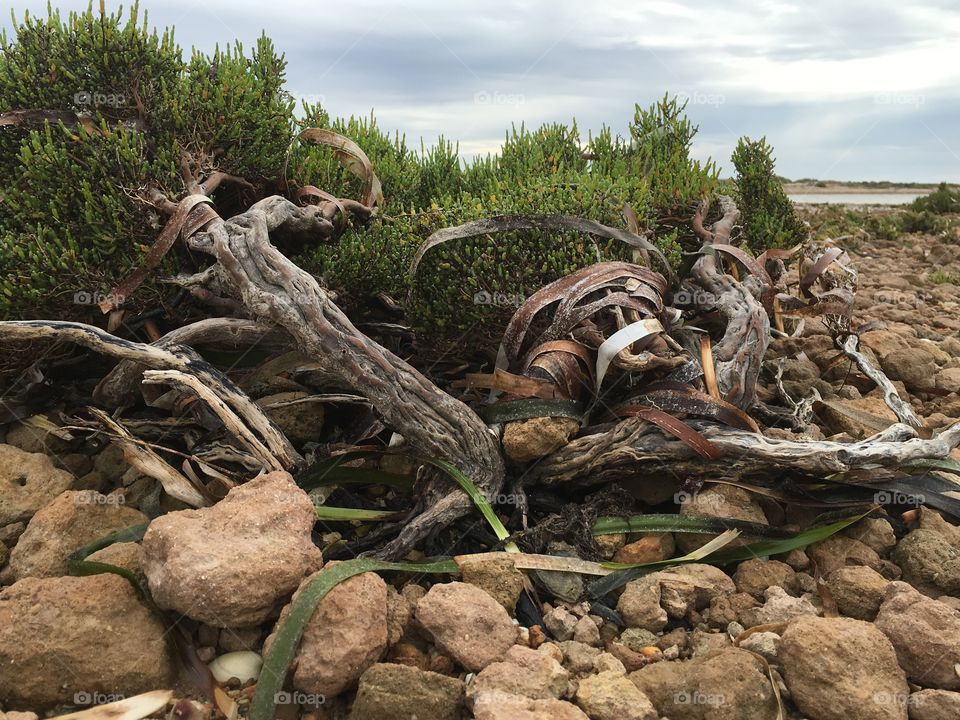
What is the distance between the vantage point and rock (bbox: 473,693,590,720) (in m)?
2.44

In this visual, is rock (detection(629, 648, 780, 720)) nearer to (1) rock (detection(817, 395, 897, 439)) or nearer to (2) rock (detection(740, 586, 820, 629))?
(2) rock (detection(740, 586, 820, 629))

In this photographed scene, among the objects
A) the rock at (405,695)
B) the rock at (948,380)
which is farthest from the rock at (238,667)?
the rock at (948,380)

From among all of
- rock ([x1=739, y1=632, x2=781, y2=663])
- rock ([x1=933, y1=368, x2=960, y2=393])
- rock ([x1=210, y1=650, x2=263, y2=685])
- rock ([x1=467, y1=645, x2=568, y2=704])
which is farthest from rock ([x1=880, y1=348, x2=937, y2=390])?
rock ([x1=210, y1=650, x2=263, y2=685])

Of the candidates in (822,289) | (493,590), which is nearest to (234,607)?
(493,590)

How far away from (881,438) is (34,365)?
4405 mm

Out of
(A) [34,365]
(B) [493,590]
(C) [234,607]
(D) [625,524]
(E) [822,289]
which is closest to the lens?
(C) [234,607]

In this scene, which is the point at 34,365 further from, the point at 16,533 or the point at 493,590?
the point at 493,590

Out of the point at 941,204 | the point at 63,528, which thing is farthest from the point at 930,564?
the point at 941,204

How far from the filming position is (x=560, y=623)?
3.08 meters

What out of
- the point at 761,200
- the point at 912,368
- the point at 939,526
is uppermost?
the point at 761,200

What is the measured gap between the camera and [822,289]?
19.1ft

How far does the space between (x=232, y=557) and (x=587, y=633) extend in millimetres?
1356

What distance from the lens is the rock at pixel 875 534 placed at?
3.57 meters

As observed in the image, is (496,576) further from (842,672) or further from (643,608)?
(842,672)
